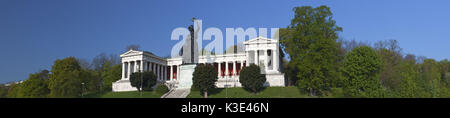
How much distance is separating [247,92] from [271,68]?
11763 millimetres

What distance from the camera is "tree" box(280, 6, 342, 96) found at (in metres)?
36.7

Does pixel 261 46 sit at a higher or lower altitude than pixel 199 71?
higher

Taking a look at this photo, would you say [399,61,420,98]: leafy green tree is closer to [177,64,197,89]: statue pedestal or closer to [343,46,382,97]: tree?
[343,46,382,97]: tree

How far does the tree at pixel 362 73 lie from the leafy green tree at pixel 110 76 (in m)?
42.1

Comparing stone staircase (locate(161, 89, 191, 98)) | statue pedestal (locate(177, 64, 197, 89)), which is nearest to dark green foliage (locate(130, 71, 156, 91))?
stone staircase (locate(161, 89, 191, 98))

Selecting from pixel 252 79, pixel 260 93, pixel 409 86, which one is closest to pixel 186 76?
pixel 252 79

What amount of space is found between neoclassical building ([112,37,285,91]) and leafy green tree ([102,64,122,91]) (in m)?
2.61

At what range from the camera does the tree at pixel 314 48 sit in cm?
3669

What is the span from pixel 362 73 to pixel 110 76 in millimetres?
44994

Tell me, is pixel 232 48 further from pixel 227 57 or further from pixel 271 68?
pixel 271 68
